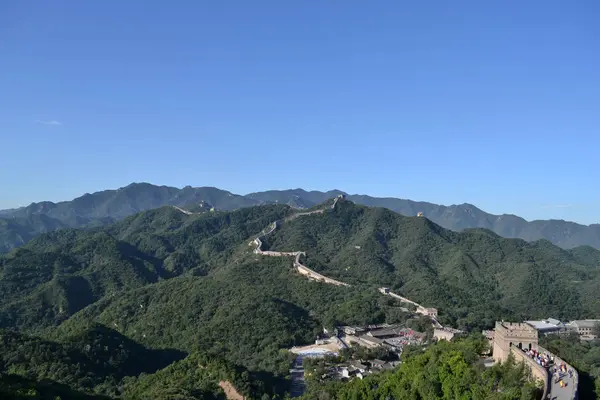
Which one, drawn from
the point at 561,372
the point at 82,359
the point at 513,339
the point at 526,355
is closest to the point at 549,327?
the point at 513,339

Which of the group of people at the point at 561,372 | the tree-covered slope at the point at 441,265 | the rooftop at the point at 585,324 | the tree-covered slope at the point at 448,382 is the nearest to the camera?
the group of people at the point at 561,372

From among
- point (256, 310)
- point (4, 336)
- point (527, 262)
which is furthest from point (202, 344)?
point (527, 262)

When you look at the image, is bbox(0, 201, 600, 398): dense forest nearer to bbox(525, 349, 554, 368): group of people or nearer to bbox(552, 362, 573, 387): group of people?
bbox(525, 349, 554, 368): group of people

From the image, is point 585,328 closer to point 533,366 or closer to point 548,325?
point 548,325

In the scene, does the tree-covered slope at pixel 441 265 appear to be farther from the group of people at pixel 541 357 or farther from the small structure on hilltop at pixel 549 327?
the group of people at pixel 541 357

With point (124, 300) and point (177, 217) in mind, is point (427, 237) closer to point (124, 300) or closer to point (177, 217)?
point (124, 300)

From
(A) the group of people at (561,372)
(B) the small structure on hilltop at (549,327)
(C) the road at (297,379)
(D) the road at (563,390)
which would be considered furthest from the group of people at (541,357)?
(B) the small structure on hilltop at (549,327)
